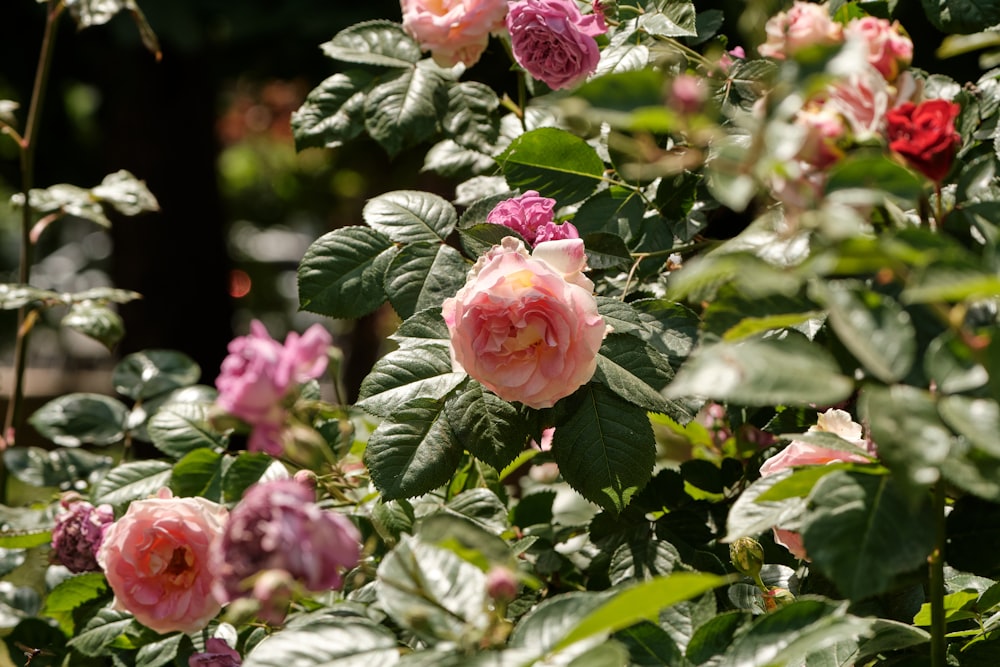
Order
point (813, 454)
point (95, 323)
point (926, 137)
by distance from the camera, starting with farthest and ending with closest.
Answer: point (95, 323), point (813, 454), point (926, 137)

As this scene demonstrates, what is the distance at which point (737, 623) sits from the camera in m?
0.62

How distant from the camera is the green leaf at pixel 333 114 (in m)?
1.16

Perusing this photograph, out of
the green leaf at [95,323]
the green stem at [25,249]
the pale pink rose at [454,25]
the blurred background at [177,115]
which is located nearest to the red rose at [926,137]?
the pale pink rose at [454,25]

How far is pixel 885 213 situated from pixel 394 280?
0.43 m

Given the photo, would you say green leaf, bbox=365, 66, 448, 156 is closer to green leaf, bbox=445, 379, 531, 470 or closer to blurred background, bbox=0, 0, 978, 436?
green leaf, bbox=445, 379, 531, 470

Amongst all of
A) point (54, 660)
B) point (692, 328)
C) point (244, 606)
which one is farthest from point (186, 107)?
point (244, 606)

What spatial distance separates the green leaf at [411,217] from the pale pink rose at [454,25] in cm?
16

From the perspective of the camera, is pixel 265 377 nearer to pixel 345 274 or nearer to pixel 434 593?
pixel 434 593

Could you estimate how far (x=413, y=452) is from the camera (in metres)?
0.79

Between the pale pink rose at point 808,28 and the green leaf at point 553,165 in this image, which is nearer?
the pale pink rose at point 808,28

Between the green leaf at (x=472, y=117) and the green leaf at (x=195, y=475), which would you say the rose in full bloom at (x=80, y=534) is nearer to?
the green leaf at (x=195, y=475)

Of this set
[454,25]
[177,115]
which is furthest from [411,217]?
[177,115]

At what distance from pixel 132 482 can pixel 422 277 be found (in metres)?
0.40

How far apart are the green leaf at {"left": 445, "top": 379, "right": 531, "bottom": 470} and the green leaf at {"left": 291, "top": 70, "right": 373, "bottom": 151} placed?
0.46 metres
